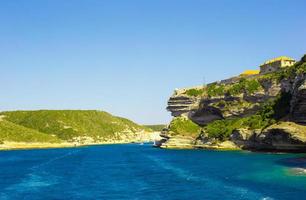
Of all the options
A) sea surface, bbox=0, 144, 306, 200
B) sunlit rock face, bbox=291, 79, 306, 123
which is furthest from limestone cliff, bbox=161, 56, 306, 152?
sea surface, bbox=0, 144, 306, 200

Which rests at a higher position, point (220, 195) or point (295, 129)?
point (295, 129)

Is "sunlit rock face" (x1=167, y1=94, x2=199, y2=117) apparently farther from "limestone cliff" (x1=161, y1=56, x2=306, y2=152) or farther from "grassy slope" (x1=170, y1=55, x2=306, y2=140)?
"grassy slope" (x1=170, y1=55, x2=306, y2=140)

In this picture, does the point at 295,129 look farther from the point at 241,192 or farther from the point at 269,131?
the point at 241,192

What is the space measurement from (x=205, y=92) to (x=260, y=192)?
11932 cm

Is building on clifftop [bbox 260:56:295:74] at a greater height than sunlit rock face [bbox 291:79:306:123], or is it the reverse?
building on clifftop [bbox 260:56:295:74]

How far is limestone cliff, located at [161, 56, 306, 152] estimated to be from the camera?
111 metres

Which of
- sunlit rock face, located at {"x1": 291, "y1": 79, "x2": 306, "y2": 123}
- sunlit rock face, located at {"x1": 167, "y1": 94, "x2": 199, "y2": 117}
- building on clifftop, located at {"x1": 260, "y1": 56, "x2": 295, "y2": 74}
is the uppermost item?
building on clifftop, located at {"x1": 260, "y1": 56, "x2": 295, "y2": 74}

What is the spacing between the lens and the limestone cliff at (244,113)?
111 metres

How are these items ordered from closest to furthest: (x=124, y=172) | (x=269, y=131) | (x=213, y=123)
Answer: (x=124, y=172)
(x=269, y=131)
(x=213, y=123)

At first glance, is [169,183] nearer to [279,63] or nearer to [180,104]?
[279,63]

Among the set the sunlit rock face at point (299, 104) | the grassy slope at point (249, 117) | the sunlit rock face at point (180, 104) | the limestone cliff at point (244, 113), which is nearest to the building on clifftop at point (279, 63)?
the limestone cliff at point (244, 113)

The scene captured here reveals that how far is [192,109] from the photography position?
175500 millimetres

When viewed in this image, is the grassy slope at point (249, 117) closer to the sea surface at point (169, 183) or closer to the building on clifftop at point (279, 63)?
the building on clifftop at point (279, 63)

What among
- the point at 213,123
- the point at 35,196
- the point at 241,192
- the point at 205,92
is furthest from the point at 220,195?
the point at 205,92
